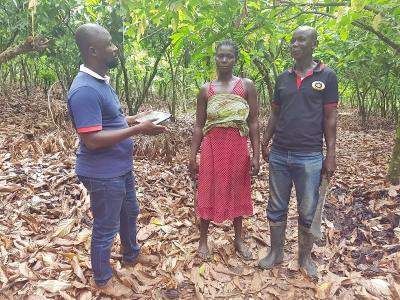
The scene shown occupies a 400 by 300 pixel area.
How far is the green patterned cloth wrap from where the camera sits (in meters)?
3.20

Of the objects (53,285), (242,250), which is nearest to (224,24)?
(242,250)

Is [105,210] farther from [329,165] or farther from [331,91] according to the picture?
[331,91]

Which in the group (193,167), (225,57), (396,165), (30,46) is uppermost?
(30,46)

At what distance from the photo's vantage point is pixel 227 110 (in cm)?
321

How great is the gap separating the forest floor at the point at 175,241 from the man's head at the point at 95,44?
5.50 ft

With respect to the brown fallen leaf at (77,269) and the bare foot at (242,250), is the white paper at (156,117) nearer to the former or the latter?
the brown fallen leaf at (77,269)

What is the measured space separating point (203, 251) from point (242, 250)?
362 millimetres

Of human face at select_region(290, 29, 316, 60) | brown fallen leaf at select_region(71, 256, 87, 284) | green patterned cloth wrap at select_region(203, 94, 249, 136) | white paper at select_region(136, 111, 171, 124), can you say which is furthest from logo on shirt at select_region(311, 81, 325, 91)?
brown fallen leaf at select_region(71, 256, 87, 284)

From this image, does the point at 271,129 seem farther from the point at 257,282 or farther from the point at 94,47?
the point at 94,47

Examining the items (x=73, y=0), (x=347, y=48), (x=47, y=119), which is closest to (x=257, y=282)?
(x=347, y=48)

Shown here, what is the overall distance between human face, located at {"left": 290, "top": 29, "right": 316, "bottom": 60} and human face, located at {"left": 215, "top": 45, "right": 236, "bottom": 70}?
1.58 ft

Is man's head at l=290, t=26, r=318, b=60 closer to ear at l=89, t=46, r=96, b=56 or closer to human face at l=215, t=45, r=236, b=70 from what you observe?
human face at l=215, t=45, r=236, b=70

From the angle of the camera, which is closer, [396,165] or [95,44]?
[95,44]

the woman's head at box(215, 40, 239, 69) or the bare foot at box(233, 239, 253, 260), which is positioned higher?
the woman's head at box(215, 40, 239, 69)
